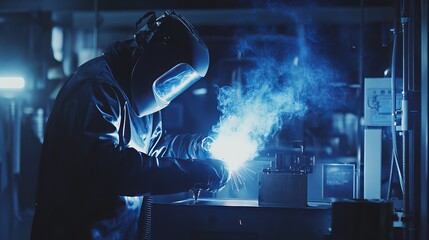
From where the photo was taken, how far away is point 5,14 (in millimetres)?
5965

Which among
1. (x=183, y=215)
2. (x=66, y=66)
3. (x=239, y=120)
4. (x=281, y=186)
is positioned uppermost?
(x=66, y=66)

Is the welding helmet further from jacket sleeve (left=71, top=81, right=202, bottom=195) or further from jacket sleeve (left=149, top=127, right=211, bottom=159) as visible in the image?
jacket sleeve (left=149, top=127, right=211, bottom=159)

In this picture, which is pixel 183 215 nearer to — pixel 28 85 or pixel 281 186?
pixel 281 186

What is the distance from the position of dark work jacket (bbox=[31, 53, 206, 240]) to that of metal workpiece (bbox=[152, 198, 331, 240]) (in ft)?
0.51

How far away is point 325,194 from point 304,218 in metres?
0.78

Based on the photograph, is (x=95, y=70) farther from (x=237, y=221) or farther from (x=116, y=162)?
(x=237, y=221)

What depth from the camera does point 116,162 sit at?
189 centimetres

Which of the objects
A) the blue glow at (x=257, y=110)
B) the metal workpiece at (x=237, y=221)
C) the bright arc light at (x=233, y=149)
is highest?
the blue glow at (x=257, y=110)

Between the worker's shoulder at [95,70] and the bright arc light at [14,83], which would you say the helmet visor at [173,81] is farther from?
the bright arc light at [14,83]

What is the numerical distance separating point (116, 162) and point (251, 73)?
8.91ft

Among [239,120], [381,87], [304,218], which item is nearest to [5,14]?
[239,120]

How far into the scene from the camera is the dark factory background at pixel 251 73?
9.73ft

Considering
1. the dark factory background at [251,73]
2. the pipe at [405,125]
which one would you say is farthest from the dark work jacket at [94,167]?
the pipe at [405,125]

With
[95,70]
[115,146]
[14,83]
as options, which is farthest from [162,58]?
[14,83]
